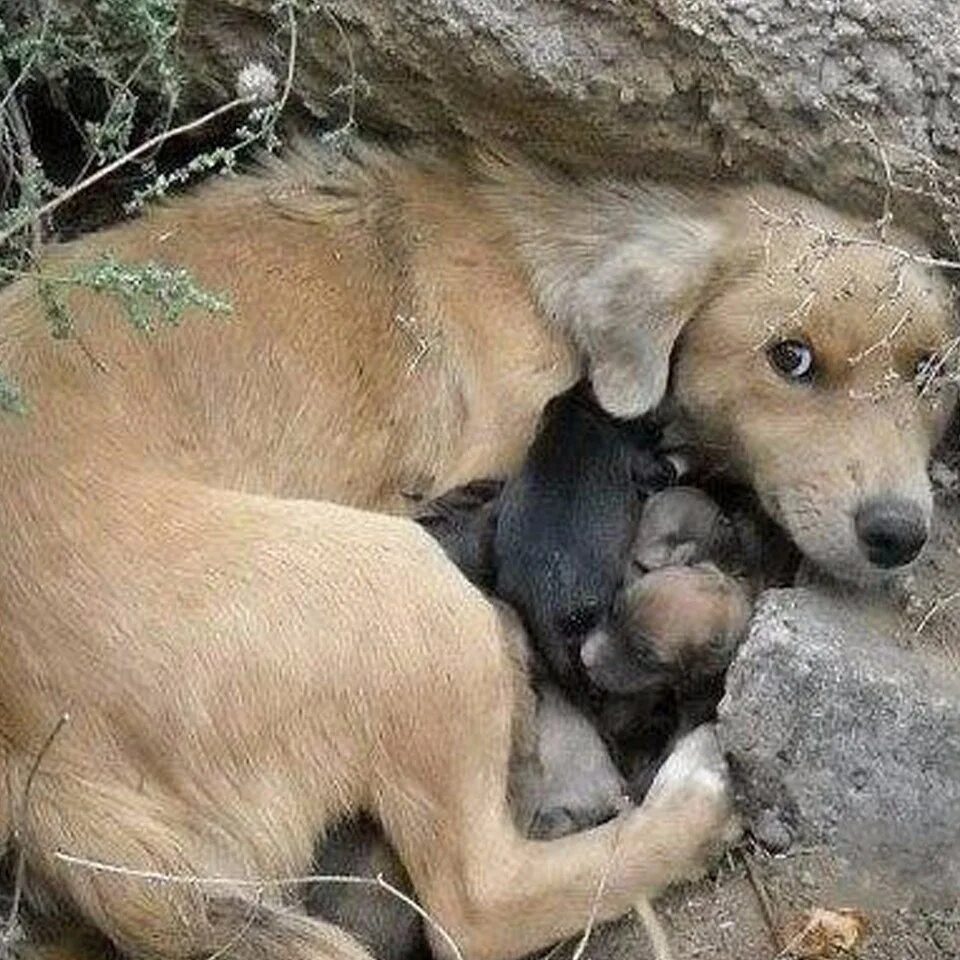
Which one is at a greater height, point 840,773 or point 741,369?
point 741,369

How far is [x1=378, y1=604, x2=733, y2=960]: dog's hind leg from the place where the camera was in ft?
14.0

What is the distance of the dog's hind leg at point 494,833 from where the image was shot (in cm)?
426

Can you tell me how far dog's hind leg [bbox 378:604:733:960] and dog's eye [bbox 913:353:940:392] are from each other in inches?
34.2

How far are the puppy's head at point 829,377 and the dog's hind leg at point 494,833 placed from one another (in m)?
0.60

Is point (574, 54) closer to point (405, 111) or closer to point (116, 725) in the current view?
point (405, 111)

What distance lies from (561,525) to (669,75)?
922 millimetres

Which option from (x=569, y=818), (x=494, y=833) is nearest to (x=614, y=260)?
(x=569, y=818)

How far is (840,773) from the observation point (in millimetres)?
4348

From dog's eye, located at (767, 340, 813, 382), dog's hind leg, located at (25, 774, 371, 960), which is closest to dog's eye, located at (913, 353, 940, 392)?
dog's eye, located at (767, 340, 813, 382)

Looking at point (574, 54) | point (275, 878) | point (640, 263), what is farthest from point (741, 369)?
point (275, 878)

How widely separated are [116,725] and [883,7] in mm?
1975

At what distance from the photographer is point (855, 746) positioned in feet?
14.2

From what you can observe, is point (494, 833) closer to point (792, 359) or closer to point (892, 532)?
point (892, 532)

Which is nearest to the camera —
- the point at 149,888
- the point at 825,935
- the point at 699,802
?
the point at 149,888
